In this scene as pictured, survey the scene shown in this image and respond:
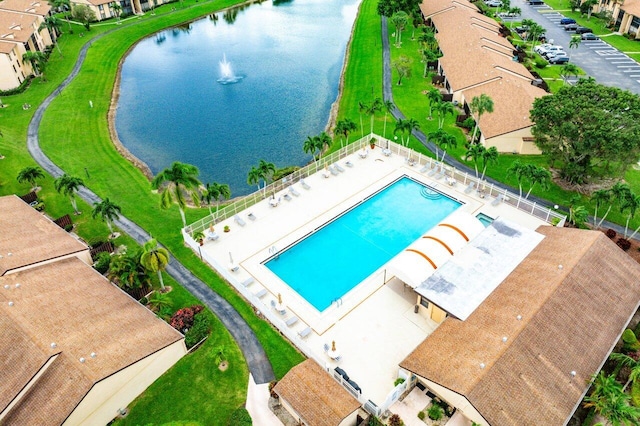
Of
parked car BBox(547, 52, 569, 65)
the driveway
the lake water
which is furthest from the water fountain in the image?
the driveway

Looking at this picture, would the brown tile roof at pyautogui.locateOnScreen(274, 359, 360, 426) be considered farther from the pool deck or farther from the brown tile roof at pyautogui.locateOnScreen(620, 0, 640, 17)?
the brown tile roof at pyautogui.locateOnScreen(620, 0, 640, 17)

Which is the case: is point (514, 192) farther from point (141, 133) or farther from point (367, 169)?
point (141, 133)

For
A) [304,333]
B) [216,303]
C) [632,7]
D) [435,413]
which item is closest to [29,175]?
[216,303]

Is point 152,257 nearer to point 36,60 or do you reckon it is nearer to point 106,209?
point 106,209

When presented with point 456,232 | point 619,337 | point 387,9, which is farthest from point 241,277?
point 387,9

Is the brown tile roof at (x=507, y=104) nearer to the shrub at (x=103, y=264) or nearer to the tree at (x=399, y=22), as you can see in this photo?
the tree at (x=399, y=22)

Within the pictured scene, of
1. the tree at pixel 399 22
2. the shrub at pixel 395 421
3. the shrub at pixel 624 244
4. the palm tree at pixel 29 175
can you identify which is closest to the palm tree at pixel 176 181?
the palm tree at pixel 29 175
